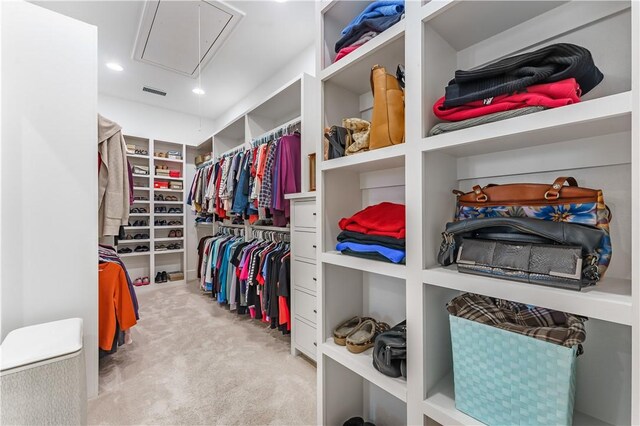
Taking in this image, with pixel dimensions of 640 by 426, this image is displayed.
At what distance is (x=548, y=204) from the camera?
75 centimetres

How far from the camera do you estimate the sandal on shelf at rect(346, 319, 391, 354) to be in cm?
115

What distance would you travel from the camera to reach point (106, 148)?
2.06 m

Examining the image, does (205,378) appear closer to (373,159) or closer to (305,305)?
(305,305)

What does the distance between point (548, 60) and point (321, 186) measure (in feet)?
2.89

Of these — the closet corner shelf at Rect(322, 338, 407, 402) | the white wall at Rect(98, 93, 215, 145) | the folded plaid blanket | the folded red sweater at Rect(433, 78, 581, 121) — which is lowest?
the closet corner shelf at Rect(322, 338, 407, 402)

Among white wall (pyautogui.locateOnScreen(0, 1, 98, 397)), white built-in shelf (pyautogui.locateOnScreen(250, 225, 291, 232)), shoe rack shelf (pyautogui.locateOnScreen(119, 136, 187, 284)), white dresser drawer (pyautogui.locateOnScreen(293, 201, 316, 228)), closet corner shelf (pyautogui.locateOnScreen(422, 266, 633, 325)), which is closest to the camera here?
closet corner shelf (pyautogui.locateOnScreen(422, 266, 633, 325))

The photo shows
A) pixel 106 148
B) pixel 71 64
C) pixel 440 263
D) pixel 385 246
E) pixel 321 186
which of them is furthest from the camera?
pixel 106 148

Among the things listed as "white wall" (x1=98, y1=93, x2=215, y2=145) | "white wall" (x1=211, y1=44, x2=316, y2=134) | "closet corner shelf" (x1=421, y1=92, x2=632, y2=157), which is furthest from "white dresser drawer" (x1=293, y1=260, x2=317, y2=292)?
"white wall" (x1=98, y1=93, x2=215, y2=145)

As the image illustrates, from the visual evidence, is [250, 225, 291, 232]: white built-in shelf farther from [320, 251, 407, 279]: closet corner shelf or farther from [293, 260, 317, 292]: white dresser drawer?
[320, 251, 407, 279]: closet corner shelf

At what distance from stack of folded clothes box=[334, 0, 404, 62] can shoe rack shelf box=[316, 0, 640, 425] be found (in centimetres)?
8

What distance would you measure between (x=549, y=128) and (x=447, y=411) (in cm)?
87

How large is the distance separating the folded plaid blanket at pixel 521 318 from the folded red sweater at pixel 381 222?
1.01 ft

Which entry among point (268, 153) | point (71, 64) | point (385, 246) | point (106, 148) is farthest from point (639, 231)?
point (106, 148)

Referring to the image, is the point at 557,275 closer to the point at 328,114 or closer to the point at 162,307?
the point at 328,114
